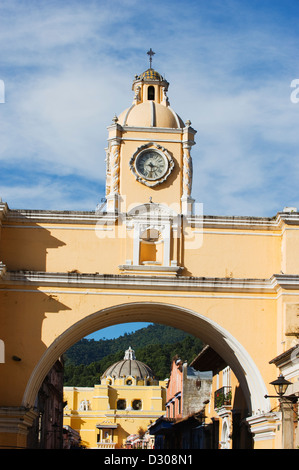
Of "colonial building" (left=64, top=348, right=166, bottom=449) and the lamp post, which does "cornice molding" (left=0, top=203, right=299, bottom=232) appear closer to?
the lamp post

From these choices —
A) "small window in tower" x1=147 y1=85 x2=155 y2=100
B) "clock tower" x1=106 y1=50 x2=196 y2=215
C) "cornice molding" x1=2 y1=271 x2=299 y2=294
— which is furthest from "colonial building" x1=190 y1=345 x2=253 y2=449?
"small window in tower" x1=147 y1=85 x2=155 y2=100

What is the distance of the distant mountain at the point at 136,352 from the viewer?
83725 millimetres

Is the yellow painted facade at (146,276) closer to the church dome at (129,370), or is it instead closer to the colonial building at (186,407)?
the colonial building at (186,407)

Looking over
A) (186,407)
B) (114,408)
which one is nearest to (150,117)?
(186,407)

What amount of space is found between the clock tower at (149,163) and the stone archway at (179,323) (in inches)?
94.3

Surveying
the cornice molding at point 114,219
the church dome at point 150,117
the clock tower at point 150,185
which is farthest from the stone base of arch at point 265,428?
the church dome at point 150,117

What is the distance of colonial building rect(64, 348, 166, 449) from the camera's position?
66.1 m

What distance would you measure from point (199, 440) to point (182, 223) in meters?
13.1

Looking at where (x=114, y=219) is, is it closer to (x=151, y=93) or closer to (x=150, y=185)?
(x=150, y=185)

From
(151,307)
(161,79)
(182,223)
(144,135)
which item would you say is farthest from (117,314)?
(161,79)

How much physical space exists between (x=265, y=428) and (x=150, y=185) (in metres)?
6.28

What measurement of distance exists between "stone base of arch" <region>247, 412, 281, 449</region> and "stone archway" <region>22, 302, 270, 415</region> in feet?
0.63

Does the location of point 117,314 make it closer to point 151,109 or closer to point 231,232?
point 231,232

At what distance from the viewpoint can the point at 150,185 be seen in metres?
19.8
